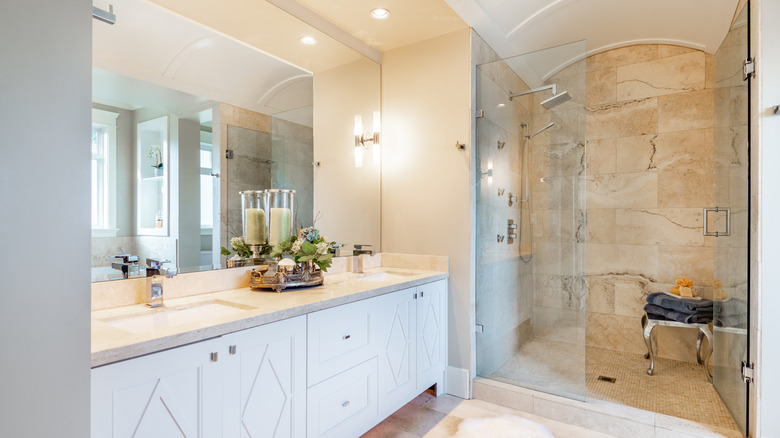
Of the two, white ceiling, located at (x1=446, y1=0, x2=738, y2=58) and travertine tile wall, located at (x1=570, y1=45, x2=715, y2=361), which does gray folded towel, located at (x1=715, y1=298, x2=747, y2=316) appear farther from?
white ceiling, located at (x1=446, y1=0, x2=738, y2=58)

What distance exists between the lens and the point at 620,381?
2846mm

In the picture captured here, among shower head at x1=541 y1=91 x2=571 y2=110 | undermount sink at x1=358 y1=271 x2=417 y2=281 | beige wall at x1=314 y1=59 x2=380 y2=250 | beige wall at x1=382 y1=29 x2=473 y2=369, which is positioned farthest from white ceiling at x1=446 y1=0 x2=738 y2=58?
undermount sink at x1=358 y1=271 x2=417 y2=281

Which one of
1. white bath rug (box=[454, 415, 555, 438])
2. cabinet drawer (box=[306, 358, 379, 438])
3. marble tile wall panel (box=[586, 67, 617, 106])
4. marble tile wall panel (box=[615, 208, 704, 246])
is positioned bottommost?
white bath rug (box=[454, 415, 555, 438])

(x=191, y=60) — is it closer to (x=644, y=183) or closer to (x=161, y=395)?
(x=161, y=395)

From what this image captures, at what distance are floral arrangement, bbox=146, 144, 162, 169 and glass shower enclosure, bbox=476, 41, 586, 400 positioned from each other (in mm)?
1932

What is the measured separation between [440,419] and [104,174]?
217 centimetres

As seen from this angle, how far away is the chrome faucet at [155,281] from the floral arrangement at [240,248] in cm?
35

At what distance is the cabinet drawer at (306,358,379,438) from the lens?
1731mm

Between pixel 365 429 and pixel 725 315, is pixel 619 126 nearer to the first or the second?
pixel 725 315

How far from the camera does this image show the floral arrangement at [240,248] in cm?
207

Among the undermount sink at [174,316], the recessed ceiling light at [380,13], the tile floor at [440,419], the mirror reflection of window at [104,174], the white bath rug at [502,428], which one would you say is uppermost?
the recessed ceiling light at [380,13]

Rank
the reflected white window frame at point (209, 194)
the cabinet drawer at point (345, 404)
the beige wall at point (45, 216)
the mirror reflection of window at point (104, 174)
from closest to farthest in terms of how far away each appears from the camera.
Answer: the beige wall at point (45, 216) → the mirror reflection of window at point (104, 174) → the cabinet drawer at point (345, 404) → the reflected white window frame at point (209, 194)

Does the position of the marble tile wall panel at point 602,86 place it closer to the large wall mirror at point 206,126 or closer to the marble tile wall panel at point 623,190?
the marble tile wall panel at point 623,190

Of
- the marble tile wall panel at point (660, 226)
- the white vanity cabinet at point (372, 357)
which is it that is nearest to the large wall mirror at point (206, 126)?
the white vanity cabinet at point (372, 357)
